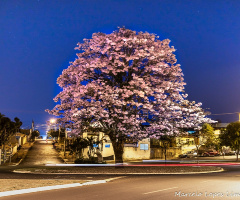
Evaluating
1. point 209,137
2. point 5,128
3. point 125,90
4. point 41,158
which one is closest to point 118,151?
point 125,90

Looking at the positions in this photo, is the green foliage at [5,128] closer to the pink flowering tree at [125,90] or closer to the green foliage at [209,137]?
the pink flowering tree at [125,90]

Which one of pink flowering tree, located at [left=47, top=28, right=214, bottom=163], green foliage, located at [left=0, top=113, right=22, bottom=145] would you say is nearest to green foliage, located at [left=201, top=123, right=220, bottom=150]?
green foliage, located at [left=0, top=113, right=22, bottom=145]

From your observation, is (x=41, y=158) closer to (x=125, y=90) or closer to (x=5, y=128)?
(x=5, y=128)

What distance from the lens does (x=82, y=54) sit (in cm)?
3241

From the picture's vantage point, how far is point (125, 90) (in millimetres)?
29344

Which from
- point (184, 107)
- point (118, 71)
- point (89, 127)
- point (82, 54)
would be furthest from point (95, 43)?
point (184, 107)

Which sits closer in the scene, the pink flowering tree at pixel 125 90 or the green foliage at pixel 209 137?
the pink flowering tree at pixel 125 90

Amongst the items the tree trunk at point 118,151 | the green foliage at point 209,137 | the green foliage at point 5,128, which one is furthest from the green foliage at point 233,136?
the green foliage at point 5,128

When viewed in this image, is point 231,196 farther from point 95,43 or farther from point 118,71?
point 95,43

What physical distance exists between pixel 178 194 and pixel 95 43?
2007 centimetres

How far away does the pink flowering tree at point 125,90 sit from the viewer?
29703mm

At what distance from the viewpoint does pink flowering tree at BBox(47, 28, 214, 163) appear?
29.7 metres

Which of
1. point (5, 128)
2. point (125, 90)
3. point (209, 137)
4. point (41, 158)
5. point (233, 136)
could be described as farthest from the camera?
point (209, 137)

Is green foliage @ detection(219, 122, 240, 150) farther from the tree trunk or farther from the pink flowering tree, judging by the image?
the tree trunk
